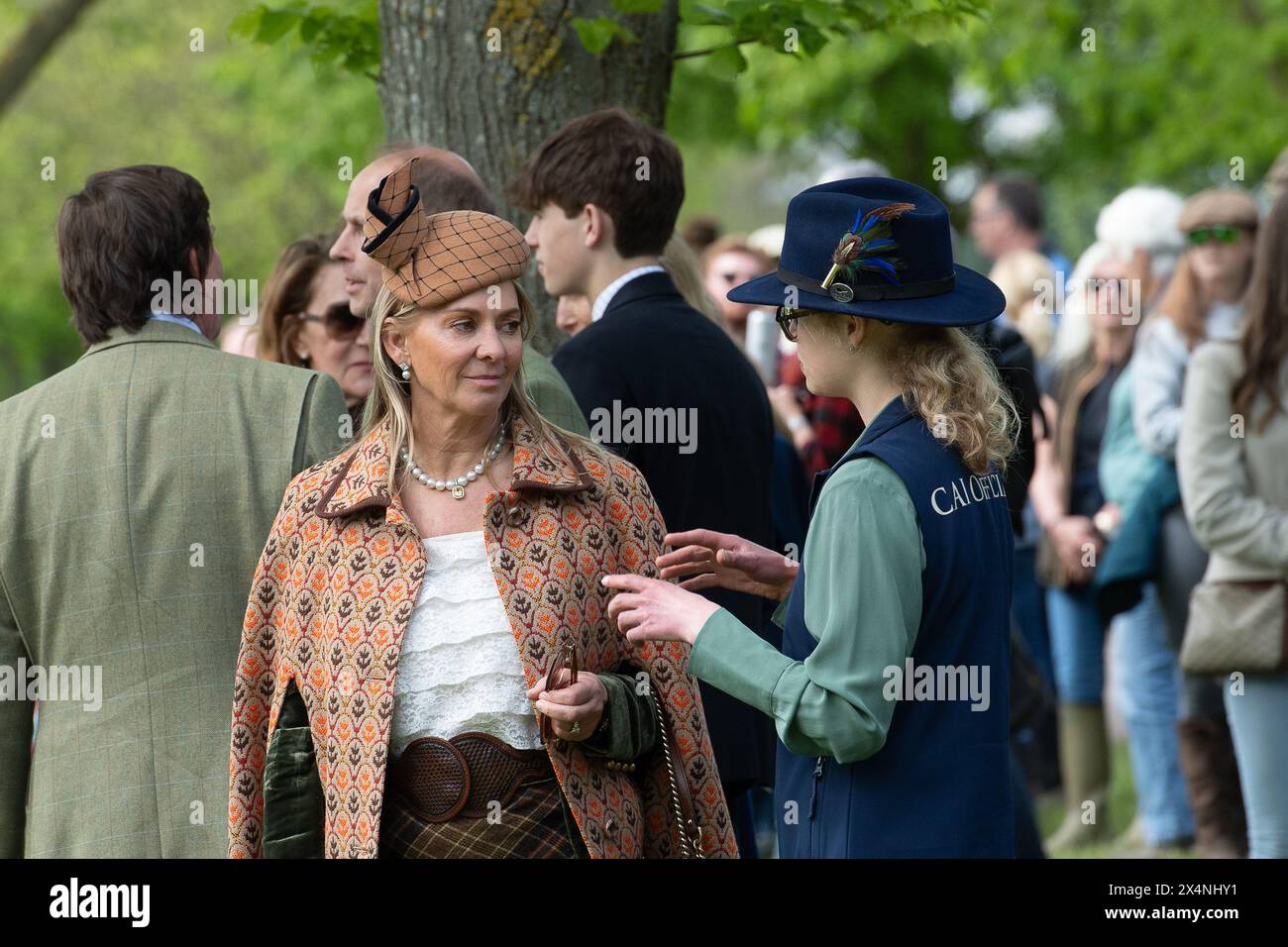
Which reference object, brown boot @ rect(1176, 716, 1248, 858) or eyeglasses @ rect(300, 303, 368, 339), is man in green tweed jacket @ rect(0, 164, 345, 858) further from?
brown boot @ rect(1176, 716, 1248, 858)

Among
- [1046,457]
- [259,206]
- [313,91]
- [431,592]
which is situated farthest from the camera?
[259,206]

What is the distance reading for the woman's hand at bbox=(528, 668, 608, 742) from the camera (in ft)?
10.9

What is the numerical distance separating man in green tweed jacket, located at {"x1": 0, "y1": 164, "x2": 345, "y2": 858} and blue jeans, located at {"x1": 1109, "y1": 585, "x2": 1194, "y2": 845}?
198 inches

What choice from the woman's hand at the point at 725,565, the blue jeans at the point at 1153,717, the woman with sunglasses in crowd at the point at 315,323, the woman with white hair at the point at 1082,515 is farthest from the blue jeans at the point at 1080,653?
the woman's hand at the point at 725,565

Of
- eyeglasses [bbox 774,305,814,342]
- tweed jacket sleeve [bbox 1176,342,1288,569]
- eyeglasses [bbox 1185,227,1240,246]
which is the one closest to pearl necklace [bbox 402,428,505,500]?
eyeglasses [bbox 774,305,814,342]

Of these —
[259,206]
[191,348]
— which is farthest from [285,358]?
[259,206]

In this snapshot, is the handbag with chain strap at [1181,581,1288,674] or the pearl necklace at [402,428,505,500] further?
the handbag with chain strap at [1181,581,1288,674]

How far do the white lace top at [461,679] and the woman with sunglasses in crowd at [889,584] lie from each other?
27cm

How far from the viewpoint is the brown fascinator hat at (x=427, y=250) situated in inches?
141

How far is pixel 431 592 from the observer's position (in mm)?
3537

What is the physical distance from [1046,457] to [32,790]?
533 cm

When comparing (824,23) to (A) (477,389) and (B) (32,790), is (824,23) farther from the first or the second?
(B) (32,790)

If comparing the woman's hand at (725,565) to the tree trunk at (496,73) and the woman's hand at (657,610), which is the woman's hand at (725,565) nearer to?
the woman's hand at (657,610)

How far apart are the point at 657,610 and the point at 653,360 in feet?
5.08
